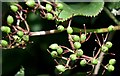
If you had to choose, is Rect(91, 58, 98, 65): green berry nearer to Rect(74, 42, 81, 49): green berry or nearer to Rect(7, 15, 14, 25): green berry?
Rect(74, 42, 81, 49): green berry

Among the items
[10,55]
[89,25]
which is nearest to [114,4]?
[89,25]

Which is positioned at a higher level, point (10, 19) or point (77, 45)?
point (10, 19)

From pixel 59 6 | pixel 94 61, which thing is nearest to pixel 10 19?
pixel 59 6

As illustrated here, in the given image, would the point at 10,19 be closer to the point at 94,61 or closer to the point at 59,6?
the point at 59,6

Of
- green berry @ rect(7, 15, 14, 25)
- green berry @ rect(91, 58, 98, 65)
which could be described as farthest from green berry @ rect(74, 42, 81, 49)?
green berry @ rect(7, 15, 14, 25)

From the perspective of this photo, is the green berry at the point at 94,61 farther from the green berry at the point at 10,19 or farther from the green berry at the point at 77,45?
the green berry at the point at 10,19

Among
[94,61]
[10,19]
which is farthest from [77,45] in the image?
[10,19]

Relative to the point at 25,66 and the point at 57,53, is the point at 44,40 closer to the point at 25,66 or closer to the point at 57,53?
the point at 25,66

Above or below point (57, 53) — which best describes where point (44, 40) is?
above

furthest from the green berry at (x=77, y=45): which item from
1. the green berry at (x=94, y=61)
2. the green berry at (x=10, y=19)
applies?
the green berry at (x=10, y=19)

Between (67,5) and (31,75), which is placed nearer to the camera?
(67,5)

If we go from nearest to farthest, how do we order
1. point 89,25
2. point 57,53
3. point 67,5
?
point 57,53 → point 67,5 → point 89,25
